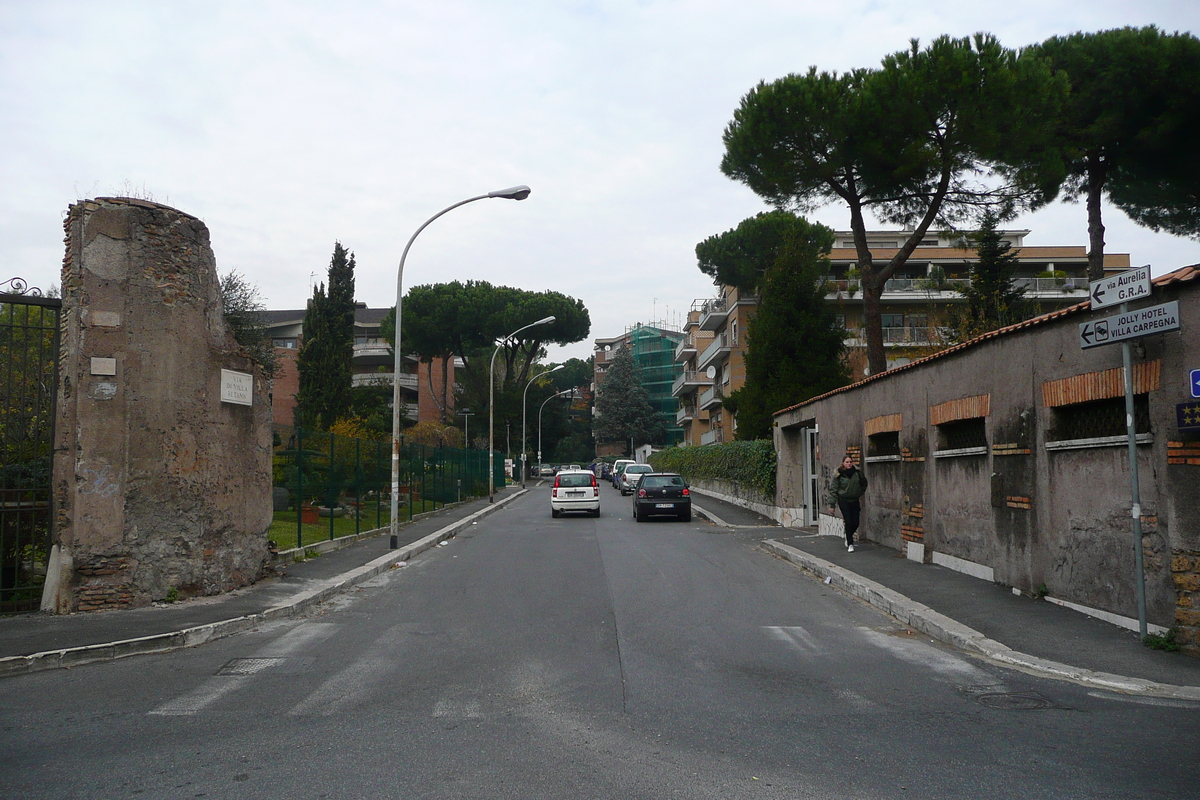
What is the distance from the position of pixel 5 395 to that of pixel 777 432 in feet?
59.1

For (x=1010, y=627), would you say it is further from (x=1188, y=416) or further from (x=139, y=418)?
(x=139, y=418)

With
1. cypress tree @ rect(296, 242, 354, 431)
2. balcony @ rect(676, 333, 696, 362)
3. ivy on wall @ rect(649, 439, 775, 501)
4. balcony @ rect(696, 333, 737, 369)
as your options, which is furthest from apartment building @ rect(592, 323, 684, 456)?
cypress tree @ rect(296, 242, 354, 431)

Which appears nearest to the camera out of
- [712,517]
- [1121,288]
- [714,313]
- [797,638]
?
[1121,288]

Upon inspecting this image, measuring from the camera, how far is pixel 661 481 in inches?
984

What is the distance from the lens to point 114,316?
922cm

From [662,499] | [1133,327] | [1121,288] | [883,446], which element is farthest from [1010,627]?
[662,499]

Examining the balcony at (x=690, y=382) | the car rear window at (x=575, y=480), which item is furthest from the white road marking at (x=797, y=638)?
the balcony at (x=690, y=382)

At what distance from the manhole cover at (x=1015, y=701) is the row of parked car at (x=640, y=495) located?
60.6 feet

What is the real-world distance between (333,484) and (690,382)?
54168mm

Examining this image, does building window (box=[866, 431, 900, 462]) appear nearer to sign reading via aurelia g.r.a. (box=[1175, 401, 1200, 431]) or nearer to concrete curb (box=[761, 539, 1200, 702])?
concrete curb (box=[761, 539, 1200, 702])

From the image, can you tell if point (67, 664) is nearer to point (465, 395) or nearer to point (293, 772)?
point (293, 772)

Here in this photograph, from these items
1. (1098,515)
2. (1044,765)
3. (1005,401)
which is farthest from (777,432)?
(1044,765)

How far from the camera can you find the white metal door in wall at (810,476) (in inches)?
818

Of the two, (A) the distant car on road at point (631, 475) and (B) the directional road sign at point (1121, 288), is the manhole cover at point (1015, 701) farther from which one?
(A) the distant car on road at point (631, 475)
